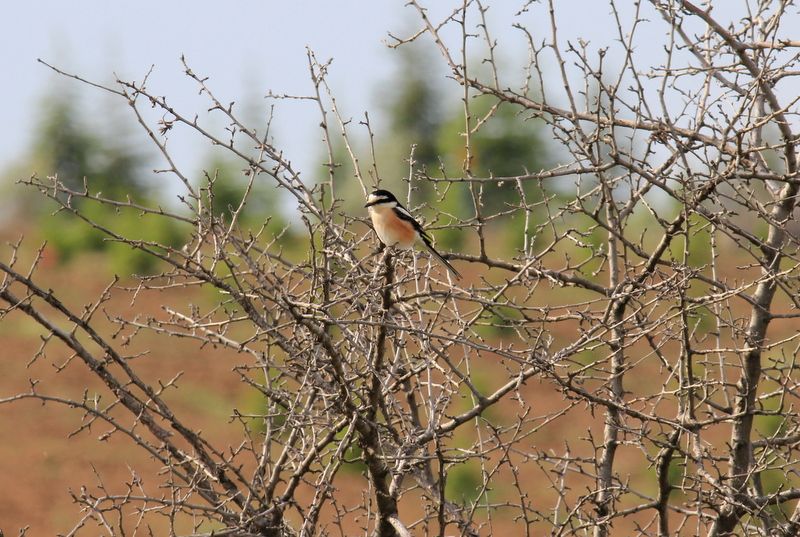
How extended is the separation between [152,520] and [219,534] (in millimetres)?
13153

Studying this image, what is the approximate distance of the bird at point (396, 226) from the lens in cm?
553

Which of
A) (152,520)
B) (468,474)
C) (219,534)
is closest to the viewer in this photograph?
(219,534)

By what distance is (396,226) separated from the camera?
564 cm

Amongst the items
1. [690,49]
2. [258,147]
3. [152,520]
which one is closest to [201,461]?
[258,147]

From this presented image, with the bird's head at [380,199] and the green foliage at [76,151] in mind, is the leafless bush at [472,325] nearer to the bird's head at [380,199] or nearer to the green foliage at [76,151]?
the bird's head at [380,199]

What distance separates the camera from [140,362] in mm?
22562

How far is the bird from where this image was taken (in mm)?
5531

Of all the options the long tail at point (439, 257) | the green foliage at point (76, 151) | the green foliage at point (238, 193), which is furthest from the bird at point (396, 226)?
the green foliage at point (76, 151)

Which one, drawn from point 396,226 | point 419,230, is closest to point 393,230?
point 396,226

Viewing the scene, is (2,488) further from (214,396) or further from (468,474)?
(468,474)

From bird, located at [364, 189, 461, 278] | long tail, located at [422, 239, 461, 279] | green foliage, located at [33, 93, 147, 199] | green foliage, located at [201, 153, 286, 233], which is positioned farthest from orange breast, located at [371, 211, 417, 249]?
green foliage, located at [33, 93, 147, 199]

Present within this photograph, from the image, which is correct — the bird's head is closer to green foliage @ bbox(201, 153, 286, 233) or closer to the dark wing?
the dark wing

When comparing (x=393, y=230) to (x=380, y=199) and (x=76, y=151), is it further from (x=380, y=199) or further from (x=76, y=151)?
(x=76, y=151)

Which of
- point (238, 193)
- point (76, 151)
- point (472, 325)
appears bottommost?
point (472, 325)
